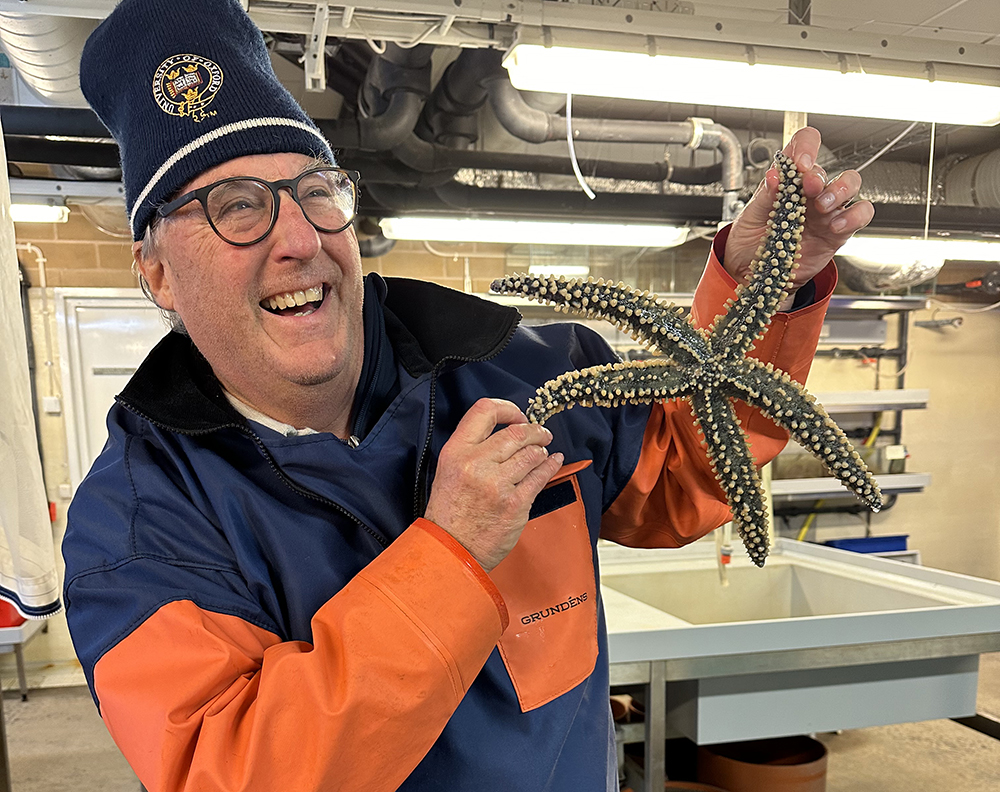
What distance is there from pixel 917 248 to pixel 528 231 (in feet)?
5.41

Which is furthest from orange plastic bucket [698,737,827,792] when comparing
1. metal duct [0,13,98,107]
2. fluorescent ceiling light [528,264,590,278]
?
fluorescent ceiling light [528,264,590,278]

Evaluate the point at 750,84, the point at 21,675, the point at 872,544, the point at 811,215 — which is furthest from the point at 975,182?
the point at 21,675

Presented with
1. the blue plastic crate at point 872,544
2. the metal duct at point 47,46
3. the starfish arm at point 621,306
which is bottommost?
the blue plastic crate at point 872,544

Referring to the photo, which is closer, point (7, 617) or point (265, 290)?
point (265, 290)

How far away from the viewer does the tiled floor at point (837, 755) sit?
349 centimetres

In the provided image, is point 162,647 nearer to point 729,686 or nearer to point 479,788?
point 479,788

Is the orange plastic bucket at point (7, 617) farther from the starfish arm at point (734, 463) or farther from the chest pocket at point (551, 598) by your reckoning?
the starfish arm at point (734, 463)

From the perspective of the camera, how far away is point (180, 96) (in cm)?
87

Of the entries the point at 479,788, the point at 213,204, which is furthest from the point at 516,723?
the point at 213,204

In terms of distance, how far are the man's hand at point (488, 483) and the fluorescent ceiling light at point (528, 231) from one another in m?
2.66

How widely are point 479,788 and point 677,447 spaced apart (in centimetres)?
52

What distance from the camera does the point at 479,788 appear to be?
0.92m

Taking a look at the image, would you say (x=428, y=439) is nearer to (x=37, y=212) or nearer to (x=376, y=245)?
(x=37, y=212)

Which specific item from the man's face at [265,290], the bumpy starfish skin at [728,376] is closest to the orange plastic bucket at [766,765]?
the bumpy starfish skin at [728,376]
